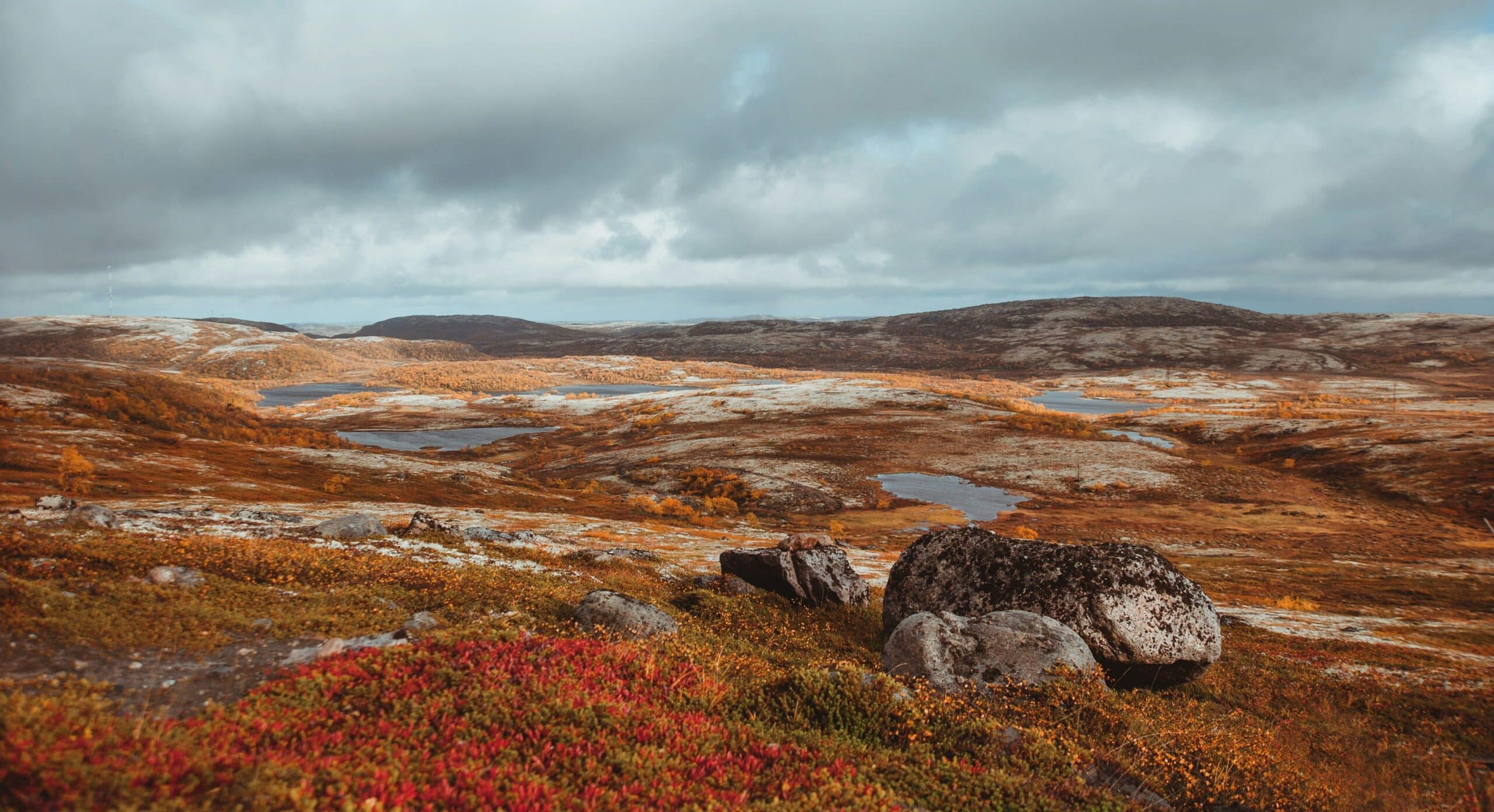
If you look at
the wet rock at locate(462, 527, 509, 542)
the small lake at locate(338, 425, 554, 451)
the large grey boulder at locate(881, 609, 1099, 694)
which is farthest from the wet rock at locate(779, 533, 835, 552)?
the small lake at locate(338, 425, 554, 451)

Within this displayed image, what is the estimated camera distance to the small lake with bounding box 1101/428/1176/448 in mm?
110312

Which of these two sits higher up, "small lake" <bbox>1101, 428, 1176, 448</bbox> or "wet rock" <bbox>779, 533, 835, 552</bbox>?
"wet rock" <bbox>779, 533, 835, 552</bbox>

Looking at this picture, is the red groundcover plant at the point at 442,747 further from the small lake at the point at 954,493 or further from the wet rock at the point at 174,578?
the small lake at the point at 954,493

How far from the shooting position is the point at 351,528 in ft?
86.6

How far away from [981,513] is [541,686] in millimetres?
71737

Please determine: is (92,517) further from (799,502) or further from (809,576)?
(799,502)

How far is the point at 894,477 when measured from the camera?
307 feet

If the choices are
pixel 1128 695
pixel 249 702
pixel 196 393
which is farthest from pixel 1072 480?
pixel 196 393

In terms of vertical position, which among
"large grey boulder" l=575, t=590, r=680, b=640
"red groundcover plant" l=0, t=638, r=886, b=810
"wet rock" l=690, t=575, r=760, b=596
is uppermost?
"red groundcover plant" l=0, t=638, r=886, b=810

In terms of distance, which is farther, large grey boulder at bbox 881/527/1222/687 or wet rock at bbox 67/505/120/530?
wet rock at bbox 67/505/120/530

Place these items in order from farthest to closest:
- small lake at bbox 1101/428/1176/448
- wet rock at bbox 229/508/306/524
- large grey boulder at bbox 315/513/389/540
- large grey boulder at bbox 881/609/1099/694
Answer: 1. small lake at bbox 1101/428/1176/448
2. wet rock at bbox 229/508/306/524
3. large grey boulder at bbox 315/513/389/540
4. large grey boulder at bbox 881/609/1099/694

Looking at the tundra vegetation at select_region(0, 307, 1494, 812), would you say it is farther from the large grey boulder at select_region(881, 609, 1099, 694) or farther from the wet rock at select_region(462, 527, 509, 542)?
the wet rock at select_region(462, 527, 509, 542)

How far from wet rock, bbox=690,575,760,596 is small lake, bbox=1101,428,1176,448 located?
4080 inches

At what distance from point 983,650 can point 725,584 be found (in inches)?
492
